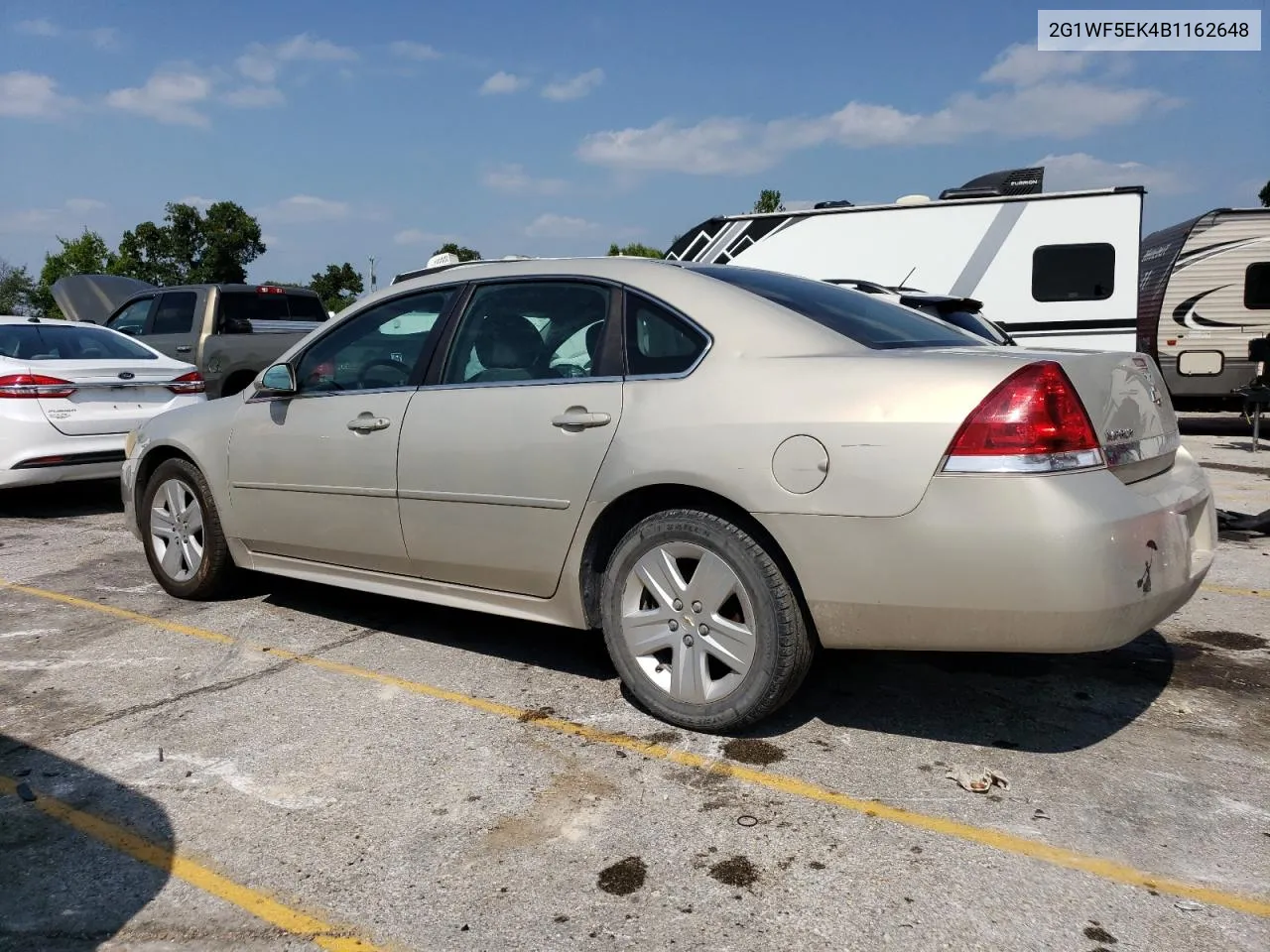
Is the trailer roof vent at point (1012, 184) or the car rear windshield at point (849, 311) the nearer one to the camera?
the car rear windshield at point (849, 311)

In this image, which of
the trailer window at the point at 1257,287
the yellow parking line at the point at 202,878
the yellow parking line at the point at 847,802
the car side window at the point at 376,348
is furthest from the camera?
the trailer window at the point at 1257,287

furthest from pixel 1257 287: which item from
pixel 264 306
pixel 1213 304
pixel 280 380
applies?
pixel 280 380

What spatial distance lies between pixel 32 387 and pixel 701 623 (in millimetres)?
5984

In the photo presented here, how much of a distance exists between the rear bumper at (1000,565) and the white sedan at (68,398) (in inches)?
239

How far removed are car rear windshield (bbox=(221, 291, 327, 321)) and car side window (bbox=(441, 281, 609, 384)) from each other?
8.39 m

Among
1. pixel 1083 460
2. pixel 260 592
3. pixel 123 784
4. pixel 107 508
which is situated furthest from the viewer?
pixel 107 508

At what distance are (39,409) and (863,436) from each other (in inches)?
252

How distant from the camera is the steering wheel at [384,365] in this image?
13.1 ft

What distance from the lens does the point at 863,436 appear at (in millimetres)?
2789

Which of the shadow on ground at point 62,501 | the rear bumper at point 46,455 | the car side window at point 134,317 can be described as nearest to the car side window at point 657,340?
the rear bumper at point 46,455

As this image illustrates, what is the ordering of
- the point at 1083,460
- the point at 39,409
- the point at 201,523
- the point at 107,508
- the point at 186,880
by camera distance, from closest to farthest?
the point at 186,880 < the point at 1083,460 < the point at 201,523 < the point at 39,409 < the point at 107,508

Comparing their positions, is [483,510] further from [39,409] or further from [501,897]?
[39,409]

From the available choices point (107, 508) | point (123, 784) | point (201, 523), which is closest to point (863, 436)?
point (123, 784)

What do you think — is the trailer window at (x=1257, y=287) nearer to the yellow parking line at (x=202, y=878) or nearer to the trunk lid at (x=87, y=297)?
the yellow parking line at (x=202, y=878)
